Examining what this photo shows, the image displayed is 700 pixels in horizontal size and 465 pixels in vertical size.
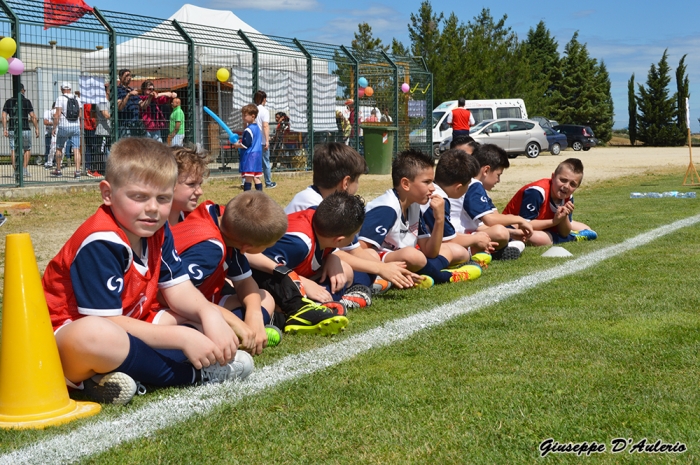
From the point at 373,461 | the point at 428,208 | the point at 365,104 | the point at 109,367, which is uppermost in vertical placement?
the point at 365,104

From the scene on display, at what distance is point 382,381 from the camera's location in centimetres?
349

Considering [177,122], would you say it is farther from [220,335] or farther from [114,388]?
[114,388]

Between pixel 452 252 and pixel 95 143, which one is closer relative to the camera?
pixel 452 252

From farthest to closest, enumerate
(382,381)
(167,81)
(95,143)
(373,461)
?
(167,81) → (95,143) → (382,381) → (373,461)

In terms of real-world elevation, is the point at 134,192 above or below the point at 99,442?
above

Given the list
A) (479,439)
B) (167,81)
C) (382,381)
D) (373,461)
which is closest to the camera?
(373,461)

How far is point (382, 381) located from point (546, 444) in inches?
37.0

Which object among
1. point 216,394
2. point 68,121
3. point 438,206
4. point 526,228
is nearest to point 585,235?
point 526,228

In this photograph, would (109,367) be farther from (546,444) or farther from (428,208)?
(428,208)

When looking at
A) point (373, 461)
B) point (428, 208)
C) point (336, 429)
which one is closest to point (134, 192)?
point (336, 429)

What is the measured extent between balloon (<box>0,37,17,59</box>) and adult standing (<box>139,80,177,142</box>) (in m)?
3.38

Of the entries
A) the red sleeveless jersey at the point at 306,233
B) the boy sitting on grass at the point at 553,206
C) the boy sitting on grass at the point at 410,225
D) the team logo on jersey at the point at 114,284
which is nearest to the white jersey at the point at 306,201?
the red sleeveless jersey at the point at 306,233

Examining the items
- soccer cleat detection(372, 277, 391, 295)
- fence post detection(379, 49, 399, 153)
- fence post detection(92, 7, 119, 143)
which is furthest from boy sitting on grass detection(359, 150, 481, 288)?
fence post detection(379, 49, 399, 153)

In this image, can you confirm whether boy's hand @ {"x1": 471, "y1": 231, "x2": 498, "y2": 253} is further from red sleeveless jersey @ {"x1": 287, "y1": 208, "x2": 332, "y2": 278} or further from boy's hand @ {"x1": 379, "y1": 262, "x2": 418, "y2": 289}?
red sleeveless jersey @ {"x1": 287, "y1": 208, "x2": 332, "y2": 278}
